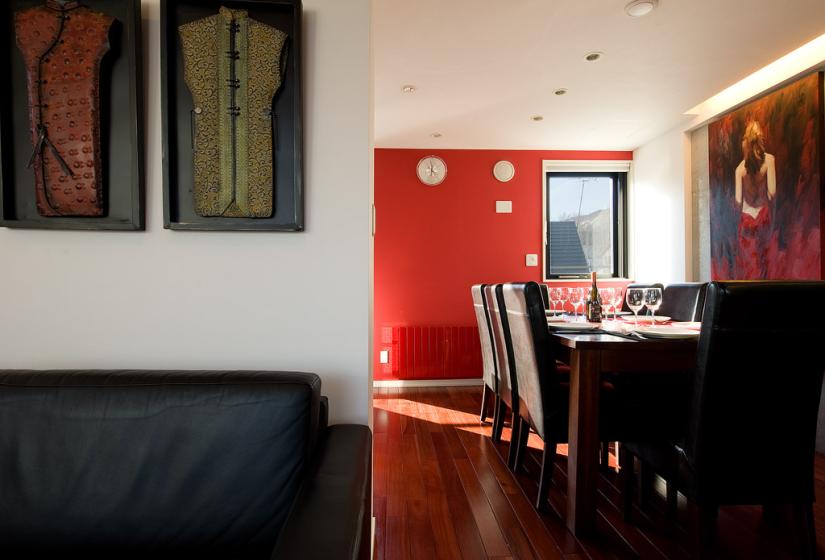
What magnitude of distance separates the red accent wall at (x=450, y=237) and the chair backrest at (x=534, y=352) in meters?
2.38

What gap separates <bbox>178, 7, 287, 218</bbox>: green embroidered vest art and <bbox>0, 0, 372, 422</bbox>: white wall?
4.4 inches

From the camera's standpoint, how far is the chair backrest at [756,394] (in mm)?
1211

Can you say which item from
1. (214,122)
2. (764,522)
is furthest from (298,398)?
(764,522)

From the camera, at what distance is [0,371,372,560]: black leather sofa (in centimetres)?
88

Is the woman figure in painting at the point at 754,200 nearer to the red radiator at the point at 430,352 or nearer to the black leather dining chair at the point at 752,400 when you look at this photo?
the black leather dining chair at the point at 752,400

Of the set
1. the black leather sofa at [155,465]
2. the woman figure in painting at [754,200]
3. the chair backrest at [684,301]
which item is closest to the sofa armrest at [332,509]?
the black leather sofa at [155,465]

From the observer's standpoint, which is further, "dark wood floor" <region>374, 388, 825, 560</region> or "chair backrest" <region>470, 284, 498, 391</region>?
"chair backrest" <region>470, 284, 498, 391</region>

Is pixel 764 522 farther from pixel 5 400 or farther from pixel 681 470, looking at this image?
pixel 5 400

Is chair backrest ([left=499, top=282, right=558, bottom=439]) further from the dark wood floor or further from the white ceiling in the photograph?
the white ceiling

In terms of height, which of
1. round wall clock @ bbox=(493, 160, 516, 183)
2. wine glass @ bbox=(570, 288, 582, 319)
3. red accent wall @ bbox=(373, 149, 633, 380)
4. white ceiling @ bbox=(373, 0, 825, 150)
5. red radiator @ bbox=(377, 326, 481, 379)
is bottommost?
red radiator @ bbox=(377, 326, 481, 379)

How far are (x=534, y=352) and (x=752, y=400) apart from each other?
0.76 meters

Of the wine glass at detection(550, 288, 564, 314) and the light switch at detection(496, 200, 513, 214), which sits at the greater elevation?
the light switch at detection(496, 200, 513, 214)

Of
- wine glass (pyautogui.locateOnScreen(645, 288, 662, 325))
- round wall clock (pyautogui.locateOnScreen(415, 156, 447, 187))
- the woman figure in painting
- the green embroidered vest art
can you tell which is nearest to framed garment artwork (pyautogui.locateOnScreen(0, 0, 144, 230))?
the green embroidered vest art

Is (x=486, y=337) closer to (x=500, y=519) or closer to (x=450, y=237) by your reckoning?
(x=500, y=519)
